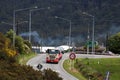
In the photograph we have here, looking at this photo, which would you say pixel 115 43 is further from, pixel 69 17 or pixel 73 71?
pixel 69 17

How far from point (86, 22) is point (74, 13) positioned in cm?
584

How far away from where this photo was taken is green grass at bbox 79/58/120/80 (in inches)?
2406

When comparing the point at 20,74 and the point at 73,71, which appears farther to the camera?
the point at 73,71

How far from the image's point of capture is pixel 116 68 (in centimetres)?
6469

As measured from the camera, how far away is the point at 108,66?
65562 mm

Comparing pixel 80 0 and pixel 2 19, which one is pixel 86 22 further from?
pixel 2 19

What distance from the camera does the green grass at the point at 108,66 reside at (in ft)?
201

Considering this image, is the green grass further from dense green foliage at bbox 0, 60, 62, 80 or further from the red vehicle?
dense green foliage at bbox 0, 60, 62, 80

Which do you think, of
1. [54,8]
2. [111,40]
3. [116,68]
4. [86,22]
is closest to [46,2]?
[54,8]

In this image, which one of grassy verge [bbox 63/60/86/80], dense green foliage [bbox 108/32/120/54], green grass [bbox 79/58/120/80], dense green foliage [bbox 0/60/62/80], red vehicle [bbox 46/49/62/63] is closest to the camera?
dense green foliage [bbox 0/60/62/80]

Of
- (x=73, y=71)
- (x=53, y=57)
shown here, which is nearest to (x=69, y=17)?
(x=53, y=57)

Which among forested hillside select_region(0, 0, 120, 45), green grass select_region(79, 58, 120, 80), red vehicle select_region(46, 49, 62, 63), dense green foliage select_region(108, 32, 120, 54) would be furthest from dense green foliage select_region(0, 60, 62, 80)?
forested hillside select_region(0, 0, 120, 45)

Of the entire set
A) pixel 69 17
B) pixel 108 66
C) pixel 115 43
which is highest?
pixel 69 17

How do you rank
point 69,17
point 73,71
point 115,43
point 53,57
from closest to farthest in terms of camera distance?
point 73,71, point 53,57, point 115,43, point 69,17
